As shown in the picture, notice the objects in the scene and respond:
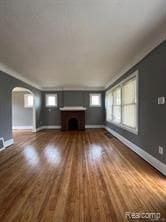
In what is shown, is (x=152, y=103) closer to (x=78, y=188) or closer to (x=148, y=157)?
(x=148, y=157)

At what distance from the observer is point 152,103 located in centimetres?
350

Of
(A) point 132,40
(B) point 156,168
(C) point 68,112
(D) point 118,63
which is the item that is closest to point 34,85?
(C) point 68,112

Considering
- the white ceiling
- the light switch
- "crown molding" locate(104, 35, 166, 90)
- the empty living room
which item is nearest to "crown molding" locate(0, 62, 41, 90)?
the empty living room

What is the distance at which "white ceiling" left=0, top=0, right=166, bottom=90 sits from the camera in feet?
7.18

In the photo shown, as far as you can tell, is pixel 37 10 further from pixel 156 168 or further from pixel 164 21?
pixel 156 168

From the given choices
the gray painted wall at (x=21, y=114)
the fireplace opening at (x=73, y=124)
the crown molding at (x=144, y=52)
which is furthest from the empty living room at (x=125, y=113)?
the gray painted wall at (x=21, y=114)

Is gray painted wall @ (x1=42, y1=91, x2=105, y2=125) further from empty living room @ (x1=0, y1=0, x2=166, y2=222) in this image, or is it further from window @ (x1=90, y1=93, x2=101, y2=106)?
empty living room @ (x1=0, y1=0, x2=166, y2=222)

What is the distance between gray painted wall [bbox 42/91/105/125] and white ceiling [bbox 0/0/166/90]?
535 centimetres

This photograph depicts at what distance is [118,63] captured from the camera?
502 cm

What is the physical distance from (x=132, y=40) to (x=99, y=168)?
99.4 inches

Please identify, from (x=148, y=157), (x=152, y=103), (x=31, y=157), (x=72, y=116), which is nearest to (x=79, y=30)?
(x=152, y=103)

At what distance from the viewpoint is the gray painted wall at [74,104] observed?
1007cm

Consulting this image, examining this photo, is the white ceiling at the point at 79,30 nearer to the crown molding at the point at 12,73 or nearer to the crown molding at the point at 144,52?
the crown molding at the point at 144,52

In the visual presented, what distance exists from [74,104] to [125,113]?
4.69 metres
